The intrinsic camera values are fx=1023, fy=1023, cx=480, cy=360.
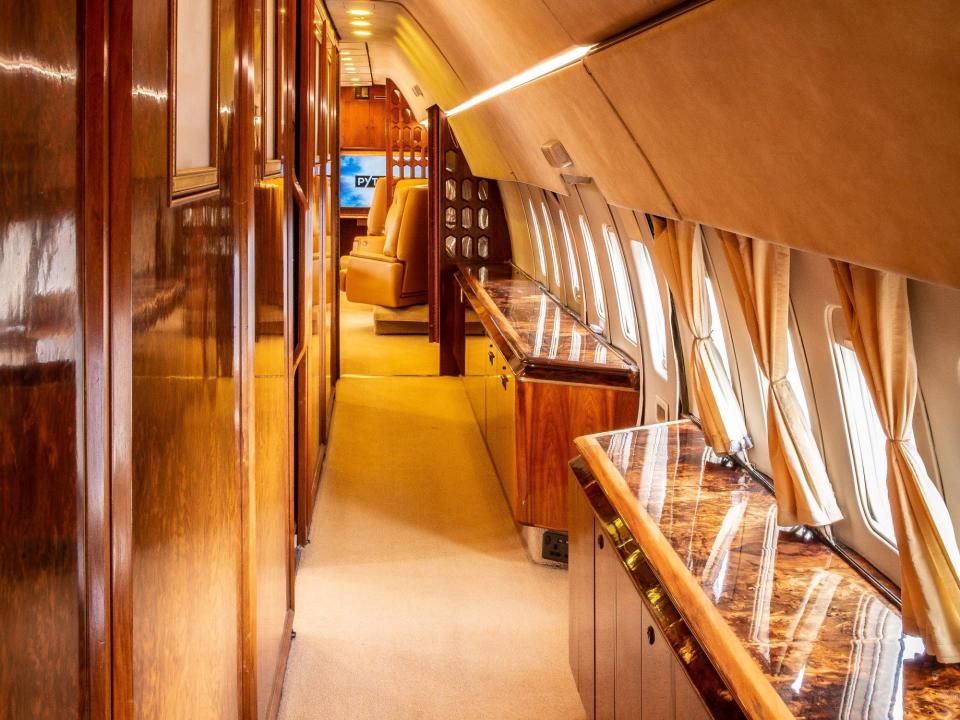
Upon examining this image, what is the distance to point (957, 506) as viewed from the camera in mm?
2307

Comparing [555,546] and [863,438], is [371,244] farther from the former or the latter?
[863,438]

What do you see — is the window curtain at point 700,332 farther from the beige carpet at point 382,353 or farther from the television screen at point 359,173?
the television screen at point 359,173

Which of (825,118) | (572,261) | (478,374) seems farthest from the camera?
(478,374)

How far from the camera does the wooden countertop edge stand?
81.5 inches

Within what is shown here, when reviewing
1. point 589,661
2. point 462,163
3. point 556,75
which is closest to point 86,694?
point 589,661

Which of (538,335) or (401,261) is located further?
(401,261)

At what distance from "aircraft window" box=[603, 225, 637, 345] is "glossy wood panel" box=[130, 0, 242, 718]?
3.39m

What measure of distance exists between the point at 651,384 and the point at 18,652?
4.16 metres

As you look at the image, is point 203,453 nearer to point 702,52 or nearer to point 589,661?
point 702,52

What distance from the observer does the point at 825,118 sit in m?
1.79

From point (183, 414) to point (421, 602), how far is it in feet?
10.1

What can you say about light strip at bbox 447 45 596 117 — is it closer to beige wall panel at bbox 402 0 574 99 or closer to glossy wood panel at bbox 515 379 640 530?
beige wall panel at bbox 402 0 574 99

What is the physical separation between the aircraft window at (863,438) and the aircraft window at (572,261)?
419 cm

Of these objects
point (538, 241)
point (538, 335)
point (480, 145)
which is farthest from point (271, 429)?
point (538, 241)
